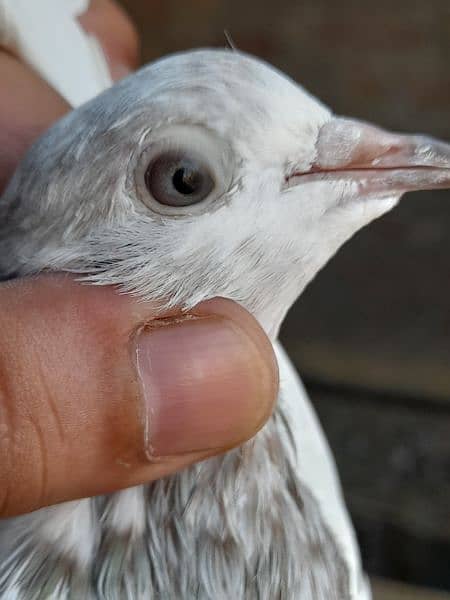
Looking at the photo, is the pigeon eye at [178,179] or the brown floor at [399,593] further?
the brown floor at [399,593]

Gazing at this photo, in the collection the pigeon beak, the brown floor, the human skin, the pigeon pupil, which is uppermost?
the pigeon beak

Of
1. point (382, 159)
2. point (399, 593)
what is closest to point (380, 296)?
point (399, 593)

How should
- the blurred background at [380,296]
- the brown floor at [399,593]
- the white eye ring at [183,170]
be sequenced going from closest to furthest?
the white eye ring at [183,170]
the brown floor at [399,593]
the blurred background at [380,296]

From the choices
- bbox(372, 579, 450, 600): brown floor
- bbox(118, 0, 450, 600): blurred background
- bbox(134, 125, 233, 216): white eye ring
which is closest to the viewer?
bbox(134, 125, 233, 216): white eye ring

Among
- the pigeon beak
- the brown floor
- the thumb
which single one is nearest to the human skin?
the thumb

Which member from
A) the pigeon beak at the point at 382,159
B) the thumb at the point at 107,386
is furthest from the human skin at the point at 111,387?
the pigeon beak at the point at 382,159

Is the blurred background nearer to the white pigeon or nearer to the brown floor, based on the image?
the brown floor

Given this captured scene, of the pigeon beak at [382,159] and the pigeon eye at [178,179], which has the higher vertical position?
the pigeon beak at [382,159]

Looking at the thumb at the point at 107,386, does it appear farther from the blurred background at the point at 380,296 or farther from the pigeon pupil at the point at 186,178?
the blurred background at the point at 380,296
